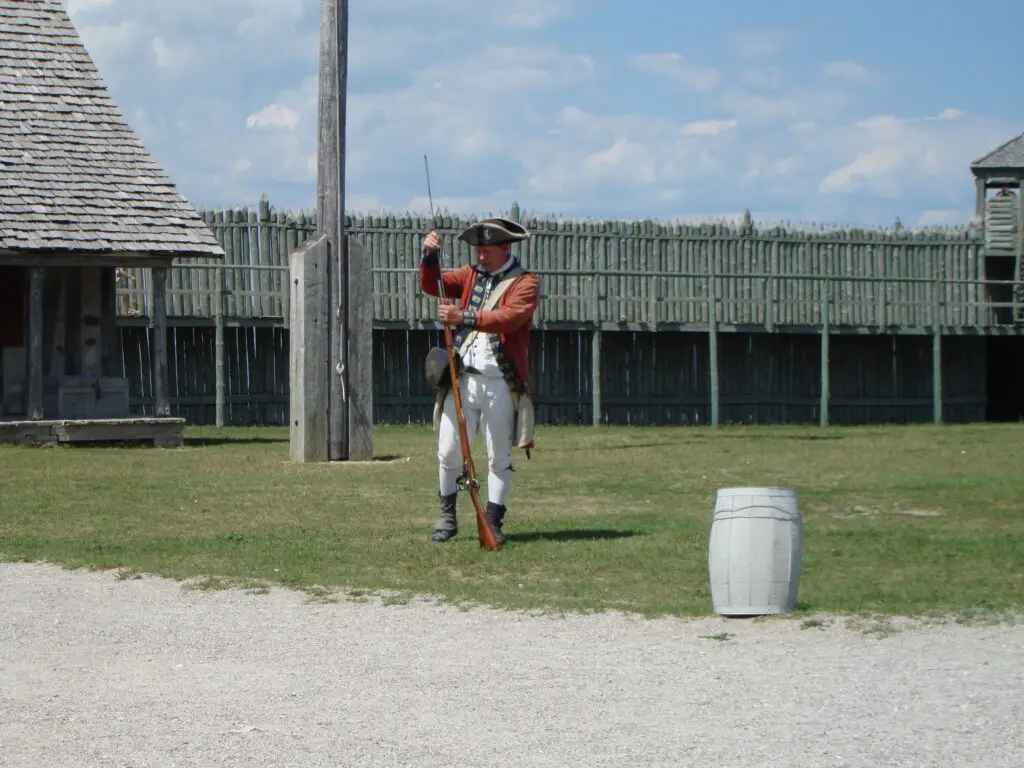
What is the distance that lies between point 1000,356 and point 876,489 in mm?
17163

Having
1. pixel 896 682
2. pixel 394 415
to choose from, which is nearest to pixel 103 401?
pixel 394 415

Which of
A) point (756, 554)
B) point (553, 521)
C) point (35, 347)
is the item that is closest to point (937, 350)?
point (35, 347)

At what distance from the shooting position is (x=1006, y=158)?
103 feet

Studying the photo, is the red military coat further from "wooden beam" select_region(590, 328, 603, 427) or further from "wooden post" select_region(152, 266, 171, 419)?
"wooden beam" select_region(590, 328, 603, 427)

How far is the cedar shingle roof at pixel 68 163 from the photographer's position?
1995 centimetres

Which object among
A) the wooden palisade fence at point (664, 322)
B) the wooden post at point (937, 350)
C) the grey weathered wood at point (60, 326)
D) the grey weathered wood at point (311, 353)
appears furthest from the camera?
the wooden post at point (937, 350)

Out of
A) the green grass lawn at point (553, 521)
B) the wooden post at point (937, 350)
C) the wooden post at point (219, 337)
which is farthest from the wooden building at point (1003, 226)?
the wooden post at point (219, 337)

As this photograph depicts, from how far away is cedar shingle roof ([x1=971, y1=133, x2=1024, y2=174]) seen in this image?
31.1 m

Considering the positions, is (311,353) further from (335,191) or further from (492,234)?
(492,234)

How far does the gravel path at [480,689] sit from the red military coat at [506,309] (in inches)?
93.8

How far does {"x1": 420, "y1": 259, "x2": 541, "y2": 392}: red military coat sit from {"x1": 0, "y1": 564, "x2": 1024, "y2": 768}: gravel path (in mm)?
2381

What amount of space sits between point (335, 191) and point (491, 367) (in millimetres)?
7194

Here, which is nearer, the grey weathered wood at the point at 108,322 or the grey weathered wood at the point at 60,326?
the grey weathered wood at the point at 60,326

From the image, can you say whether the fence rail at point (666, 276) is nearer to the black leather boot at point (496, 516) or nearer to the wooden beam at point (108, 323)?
the wooden beam at point (108, 323)
